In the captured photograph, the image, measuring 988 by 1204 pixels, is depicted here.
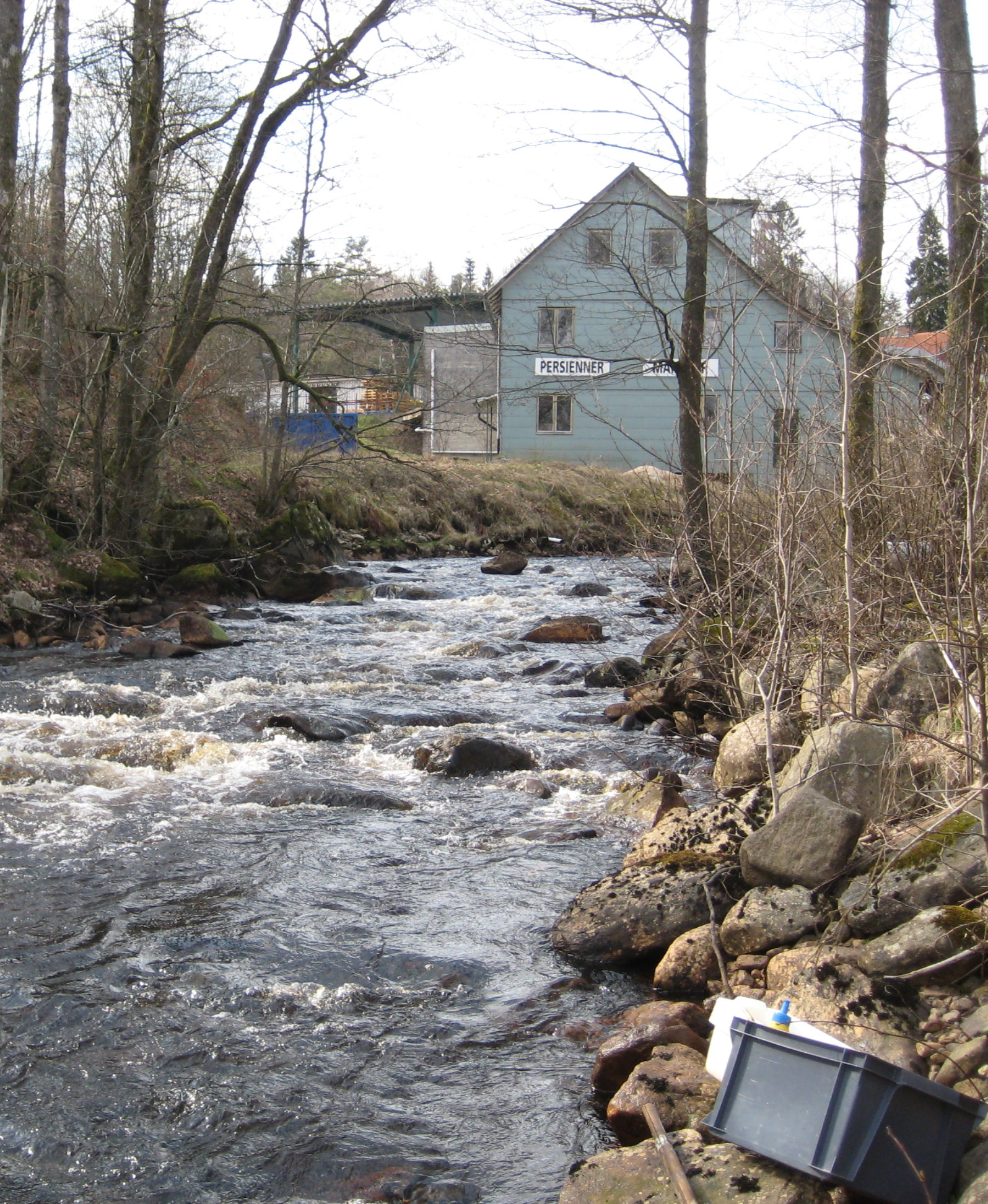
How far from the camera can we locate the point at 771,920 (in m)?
4.81

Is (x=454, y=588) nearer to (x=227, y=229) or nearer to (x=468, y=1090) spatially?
(x=227, y=229)

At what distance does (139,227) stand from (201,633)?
213 inches

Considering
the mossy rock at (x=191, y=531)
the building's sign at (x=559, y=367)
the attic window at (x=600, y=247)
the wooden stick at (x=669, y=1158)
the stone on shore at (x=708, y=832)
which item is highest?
the building's sign at (x=559, y=367)

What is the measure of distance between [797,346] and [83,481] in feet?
36.0

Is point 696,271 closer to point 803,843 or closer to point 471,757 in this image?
point 471,757

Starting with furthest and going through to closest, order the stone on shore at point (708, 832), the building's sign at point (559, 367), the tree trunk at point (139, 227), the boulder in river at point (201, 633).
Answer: the building's sign at point (559, 367) → the tree trunk at point (139, 227) → the boulder in river at point (201, 633) → the stone on shore at point (708, 832)

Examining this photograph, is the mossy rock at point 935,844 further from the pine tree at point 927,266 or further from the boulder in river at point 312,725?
the boulder in river at point 312,725

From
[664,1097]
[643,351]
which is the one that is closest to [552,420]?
[643,351]

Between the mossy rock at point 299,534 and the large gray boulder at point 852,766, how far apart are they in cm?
1363

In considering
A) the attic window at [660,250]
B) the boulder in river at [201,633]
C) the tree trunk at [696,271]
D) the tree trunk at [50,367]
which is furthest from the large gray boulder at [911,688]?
the tree trunk at [50,367]

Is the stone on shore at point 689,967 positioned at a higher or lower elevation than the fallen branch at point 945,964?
lower

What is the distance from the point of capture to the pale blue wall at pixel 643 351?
7.36 m

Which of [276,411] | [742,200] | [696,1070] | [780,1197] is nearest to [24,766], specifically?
[696,1070]

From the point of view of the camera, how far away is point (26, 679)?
10586 millimetres
